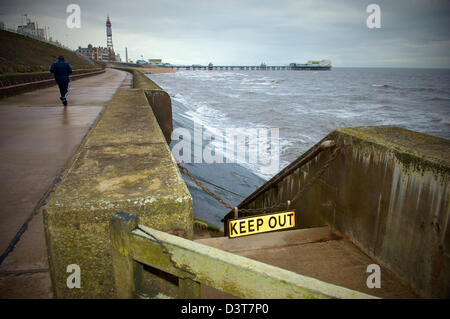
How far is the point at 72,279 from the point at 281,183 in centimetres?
390

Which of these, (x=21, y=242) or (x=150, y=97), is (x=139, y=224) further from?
(x=150, y=97)

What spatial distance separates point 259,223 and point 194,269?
211cm

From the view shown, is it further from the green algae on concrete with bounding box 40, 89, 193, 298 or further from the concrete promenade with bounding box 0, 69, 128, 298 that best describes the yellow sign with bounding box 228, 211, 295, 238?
the concrete promenade with bounding box 0, 69, 128, 298

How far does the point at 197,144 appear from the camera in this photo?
1112cm

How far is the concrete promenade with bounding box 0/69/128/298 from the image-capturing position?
1682 millimetres

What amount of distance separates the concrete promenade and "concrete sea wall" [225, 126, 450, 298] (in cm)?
266

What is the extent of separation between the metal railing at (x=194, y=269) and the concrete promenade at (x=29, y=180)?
0.64 meters

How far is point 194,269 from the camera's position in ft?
3.81

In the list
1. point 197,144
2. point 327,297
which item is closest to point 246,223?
point 327,297
